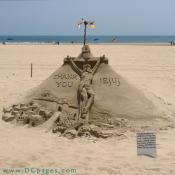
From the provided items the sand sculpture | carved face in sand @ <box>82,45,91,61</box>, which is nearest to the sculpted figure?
the sand sculpture

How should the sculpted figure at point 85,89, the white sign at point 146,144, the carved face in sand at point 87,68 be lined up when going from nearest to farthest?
1. the white sign at point 146,144
2. the sculpted figure at point 85,89
3. the carved face in sand at point 87,68

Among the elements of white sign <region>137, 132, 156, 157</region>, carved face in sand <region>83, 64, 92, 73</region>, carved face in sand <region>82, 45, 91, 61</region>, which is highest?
carved face in sand <region>82, 45, 91, 61</region>

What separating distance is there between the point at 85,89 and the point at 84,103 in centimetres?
28

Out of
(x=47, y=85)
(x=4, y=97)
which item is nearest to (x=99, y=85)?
(x=47, y=85)

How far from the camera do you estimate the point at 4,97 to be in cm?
1005

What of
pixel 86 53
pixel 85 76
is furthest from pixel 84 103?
pixel 86 53

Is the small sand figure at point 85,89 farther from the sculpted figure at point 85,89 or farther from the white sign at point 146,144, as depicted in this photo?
the white sign at point 146,144

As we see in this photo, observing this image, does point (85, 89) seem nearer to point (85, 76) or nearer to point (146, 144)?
point (85, 76)

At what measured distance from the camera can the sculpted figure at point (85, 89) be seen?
7.05 meters

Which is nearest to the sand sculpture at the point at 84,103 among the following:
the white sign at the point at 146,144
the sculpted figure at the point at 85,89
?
the sculpted figure at the point at 85,89

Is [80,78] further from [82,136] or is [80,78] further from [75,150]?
[75,150]

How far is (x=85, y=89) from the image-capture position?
7.20 m

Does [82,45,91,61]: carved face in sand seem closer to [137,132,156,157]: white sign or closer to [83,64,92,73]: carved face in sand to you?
[83,64,92,73]: carved face in sand

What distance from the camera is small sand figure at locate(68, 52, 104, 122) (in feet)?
23.1
